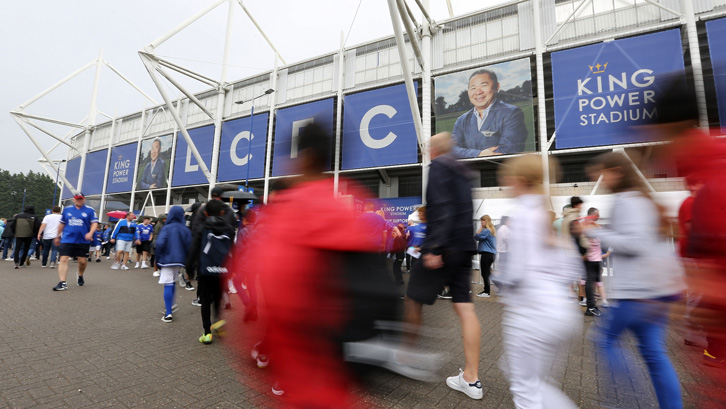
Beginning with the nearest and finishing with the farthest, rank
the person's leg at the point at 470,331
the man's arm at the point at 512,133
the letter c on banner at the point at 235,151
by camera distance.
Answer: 1. the person's leg at the point at 470,331
2. the man's arm at the point at 512,133
3. the letter c on banner at the point at 235,151

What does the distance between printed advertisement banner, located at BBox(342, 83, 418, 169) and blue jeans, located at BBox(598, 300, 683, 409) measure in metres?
16.5

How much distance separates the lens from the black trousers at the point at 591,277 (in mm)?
5419

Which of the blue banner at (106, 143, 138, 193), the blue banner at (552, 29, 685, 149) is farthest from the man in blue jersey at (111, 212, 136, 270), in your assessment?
the blue banner at (106, 143, 138, 193)

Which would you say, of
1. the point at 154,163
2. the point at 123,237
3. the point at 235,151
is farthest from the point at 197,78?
the point at 123,237

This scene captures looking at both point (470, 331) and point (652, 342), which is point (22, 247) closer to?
point (470, 331)

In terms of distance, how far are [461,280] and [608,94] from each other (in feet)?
53.0

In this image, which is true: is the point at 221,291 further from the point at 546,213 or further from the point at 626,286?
the point at 626,286

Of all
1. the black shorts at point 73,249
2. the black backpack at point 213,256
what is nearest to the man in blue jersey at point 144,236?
the black shorts at point 73,249

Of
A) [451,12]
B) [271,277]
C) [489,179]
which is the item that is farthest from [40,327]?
[451,12]

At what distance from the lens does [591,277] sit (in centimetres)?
548

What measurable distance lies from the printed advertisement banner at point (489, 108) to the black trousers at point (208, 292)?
13.8 m

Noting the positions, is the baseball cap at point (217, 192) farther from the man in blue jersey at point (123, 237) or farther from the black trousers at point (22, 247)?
the black trousers at point (22, 247)

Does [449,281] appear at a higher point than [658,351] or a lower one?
higher

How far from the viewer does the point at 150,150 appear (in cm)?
3119
